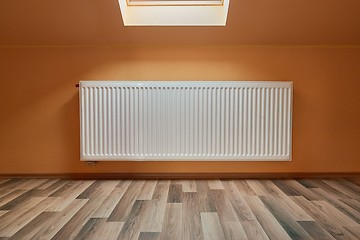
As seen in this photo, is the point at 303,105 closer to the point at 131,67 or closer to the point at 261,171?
the point at 261,171

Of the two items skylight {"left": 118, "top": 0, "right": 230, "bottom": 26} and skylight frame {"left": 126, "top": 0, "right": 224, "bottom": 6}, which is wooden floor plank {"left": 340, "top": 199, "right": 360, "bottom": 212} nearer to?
skylight {"left": 118, "top": 0, "right": 230, "bottom": 26}

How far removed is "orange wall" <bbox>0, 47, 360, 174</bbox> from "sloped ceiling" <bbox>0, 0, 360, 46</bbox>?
0.09 metres

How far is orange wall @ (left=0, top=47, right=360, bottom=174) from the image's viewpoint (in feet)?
8.70

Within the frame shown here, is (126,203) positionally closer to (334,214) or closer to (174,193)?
(174,193)

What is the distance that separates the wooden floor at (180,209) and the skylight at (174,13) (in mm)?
1257

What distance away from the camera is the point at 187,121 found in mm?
2562

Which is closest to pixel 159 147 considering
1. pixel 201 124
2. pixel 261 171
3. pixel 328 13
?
pixel 201 124

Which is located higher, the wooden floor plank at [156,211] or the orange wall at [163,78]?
the orange wall at [163,78]

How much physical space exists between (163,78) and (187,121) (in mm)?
421

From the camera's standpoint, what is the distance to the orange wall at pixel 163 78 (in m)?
2.65

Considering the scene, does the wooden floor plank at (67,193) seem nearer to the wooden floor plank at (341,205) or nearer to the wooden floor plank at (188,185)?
the wooden floor plank at (188,185)

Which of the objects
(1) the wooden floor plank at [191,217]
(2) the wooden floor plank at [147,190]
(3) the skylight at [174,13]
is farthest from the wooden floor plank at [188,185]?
(3) the skylight at [174,13]

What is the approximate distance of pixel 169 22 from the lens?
96.5 inches

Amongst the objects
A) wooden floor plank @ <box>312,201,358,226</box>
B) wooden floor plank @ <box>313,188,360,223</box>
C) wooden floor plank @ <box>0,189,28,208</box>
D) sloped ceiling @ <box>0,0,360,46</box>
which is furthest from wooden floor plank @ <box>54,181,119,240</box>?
wooden floor plank @ <box>313,188,360,223</box>
